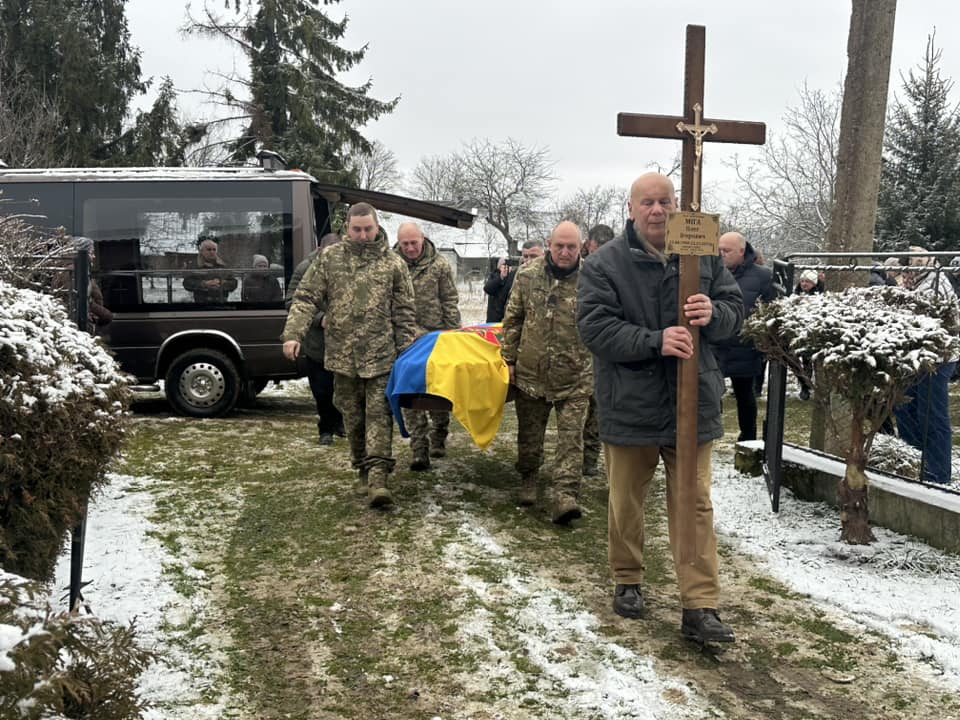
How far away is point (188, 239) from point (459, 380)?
4.61m

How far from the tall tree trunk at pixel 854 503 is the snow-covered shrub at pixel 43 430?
145 inches

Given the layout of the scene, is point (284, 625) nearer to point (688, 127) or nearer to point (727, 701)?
point (727, 701)

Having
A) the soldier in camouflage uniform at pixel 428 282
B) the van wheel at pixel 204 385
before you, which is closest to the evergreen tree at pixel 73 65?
the van wheel at pixel 204 385

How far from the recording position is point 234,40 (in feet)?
72.3

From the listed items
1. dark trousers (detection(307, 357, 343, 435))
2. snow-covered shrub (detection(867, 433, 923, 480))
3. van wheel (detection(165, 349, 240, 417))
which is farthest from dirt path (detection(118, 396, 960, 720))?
van wheel (detection(165, 349, 240, 417))

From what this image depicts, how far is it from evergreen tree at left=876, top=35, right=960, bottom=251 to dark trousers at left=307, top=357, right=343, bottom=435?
1560 cm

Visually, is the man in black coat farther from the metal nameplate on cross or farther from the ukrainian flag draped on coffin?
the metal nameplate on cross

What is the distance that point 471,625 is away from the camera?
383cm

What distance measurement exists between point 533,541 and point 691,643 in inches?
57.8

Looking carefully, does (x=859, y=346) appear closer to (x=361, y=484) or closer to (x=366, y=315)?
(x=366, y=315)

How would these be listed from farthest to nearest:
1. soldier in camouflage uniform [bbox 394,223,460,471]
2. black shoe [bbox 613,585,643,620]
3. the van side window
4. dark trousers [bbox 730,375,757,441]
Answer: the van side window < dark trousers [bbox 730,375,757,441] < soldier in camouflage uniform [bbox 394,223,460,471] < black shoe [bbox 613,585,643,620]

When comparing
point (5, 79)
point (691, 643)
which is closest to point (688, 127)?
point (691, 643)

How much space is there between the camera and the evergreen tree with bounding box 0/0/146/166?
74.5 ft

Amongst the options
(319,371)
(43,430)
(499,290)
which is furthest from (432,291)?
(43,430)
